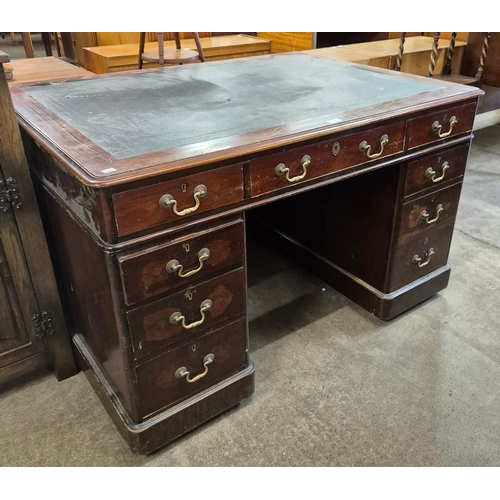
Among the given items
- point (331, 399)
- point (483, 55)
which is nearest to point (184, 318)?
point (331, 399)

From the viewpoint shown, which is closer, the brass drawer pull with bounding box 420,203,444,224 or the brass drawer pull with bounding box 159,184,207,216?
the brass drawer pull with bounding box 159,184,207,216

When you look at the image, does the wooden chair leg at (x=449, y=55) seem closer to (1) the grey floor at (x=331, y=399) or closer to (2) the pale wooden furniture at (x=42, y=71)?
(1) the grey floor at (x=331, y=399)

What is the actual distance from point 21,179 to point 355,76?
1144mm

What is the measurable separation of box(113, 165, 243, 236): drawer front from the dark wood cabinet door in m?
0.44

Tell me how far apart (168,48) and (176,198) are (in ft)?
8.26

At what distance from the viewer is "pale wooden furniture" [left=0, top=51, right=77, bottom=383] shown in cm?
124

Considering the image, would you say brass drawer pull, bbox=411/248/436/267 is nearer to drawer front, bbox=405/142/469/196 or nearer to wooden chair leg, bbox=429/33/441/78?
drawer front, bbox=405/142/469/196

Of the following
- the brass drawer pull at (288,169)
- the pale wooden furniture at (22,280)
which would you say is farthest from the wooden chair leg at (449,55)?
the pale wooden furniture at (22,280)

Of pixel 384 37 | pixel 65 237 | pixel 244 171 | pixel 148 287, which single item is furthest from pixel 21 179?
pixel 384 37

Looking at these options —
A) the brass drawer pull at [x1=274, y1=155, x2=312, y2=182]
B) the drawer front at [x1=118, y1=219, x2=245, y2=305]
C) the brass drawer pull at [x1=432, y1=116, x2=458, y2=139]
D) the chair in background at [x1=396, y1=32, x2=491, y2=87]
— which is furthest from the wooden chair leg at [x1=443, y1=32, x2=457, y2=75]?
the drawer front at [x1=118, y1=219, x2=245, y2=305]

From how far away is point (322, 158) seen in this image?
1.30 m

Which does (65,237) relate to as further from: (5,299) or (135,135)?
(135,135)

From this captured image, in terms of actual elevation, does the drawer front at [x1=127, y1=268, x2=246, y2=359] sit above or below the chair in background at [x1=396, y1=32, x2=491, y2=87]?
below

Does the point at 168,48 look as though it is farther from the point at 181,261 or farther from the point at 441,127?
the point at 181,261
